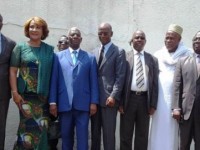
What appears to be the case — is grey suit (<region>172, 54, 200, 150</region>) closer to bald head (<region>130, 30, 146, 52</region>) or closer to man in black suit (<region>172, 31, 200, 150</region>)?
man in black suit (<region>172, 31, 200, 150</region>)

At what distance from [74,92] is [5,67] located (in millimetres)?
992

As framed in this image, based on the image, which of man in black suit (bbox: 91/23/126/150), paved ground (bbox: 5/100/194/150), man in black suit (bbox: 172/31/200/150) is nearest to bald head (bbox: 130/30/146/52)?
man in black suit (bbox: 91/23/126/150)

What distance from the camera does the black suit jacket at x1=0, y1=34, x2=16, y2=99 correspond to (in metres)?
5.03

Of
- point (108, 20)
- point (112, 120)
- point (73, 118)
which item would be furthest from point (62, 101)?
point (108, 20)

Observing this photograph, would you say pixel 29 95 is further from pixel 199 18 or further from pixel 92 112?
pixel 199 18

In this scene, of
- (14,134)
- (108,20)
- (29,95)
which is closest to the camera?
(29,95)

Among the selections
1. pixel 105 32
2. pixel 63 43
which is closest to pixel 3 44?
pixel 63 43

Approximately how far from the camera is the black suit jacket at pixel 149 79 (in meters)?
5.40

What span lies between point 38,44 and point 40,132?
3.90ft

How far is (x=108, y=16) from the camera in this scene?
6.82 metres

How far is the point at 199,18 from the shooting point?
6.38 meters

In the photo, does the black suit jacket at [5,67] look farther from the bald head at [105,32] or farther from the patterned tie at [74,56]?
the bald head at [105,32]

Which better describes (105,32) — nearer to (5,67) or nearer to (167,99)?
(167,99)

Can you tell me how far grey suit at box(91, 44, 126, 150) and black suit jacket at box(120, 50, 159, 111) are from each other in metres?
0.13
